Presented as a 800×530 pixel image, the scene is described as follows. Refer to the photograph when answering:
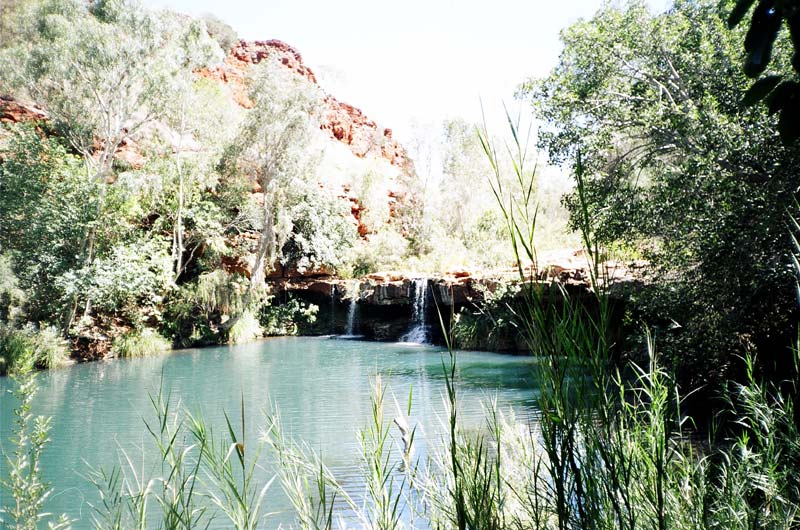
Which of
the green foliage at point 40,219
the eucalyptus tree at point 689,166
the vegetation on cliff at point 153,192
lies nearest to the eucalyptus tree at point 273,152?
the vegetation on cliff at point 153,192

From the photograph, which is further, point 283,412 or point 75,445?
point 283,412

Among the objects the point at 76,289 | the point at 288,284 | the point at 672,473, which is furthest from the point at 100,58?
the point at 672,473

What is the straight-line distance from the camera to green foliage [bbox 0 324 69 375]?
1126cm

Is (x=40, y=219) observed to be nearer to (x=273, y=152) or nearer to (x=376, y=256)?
(x=273, y=152)

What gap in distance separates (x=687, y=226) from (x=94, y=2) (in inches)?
643

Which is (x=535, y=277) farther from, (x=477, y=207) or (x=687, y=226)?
(x=477, y=207)

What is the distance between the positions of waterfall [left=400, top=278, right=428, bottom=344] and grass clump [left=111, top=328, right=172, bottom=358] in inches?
258

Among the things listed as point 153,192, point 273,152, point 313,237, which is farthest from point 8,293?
point 313,237

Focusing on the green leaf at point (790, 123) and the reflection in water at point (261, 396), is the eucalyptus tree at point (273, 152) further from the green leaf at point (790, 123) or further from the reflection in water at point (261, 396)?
the green leaf at point (790, 123)

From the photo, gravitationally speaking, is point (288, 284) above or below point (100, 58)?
below

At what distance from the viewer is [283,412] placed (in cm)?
802

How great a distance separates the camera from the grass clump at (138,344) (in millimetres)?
14078

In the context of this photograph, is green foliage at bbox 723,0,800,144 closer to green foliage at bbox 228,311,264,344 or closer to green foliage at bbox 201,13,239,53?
green foliage at bbox 228,311,264,344

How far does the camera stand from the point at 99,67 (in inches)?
547
